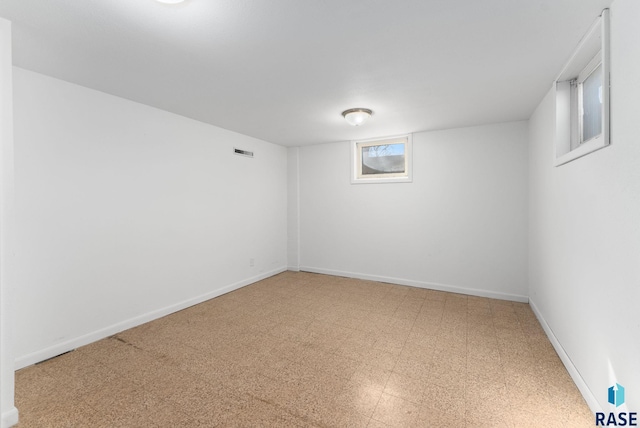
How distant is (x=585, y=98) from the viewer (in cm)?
223

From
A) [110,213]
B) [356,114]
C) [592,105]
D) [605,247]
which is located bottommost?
[605,247]

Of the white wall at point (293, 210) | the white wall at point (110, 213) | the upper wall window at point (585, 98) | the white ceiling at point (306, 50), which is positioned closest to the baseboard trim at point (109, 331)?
the white wall at point (110, 213)

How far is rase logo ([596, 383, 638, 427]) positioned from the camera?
132cm

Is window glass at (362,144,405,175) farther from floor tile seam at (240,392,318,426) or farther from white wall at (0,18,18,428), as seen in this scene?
white wall at (0,18,18,428)

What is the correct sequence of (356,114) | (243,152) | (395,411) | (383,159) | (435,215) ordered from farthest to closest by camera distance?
(383,159), (243,152), (435,215), (356,114), (395,411)

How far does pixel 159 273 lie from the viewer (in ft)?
10.6

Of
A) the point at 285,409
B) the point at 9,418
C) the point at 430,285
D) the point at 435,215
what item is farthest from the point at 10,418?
the point at 435,215

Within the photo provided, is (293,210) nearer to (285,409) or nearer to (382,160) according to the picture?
(382,160)

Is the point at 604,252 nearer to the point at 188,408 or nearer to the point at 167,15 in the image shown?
the point at 188,408

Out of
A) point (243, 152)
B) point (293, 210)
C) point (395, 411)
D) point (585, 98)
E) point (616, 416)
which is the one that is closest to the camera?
point (616, 416)

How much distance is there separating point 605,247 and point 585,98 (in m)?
1.41

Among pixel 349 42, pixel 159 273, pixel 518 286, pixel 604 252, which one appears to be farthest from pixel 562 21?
pixel 159 273

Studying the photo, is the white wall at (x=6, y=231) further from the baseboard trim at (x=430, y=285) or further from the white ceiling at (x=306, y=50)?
the baseboard trim at (x=430, y=285)

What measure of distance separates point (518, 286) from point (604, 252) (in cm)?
245
